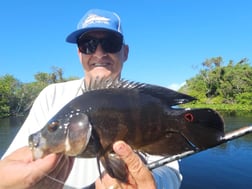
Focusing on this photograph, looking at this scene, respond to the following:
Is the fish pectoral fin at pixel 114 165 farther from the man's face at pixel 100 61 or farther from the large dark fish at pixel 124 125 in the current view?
the man's face at pixel 100 61

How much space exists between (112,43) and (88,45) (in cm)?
25

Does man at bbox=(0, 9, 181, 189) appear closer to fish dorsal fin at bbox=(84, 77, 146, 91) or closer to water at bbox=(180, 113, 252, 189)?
fish dorsal fin at bbox=(84, 77, 146, 91)

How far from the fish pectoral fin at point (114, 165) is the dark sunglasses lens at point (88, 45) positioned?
1579 millimetres

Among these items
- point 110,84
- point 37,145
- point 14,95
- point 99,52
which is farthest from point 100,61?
Result: point 14,95

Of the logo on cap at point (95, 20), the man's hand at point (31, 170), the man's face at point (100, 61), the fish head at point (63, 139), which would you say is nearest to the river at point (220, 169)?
the man's face at point (100, 61)

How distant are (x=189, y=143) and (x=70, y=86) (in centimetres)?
181

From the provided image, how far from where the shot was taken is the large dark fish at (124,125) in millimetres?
2088

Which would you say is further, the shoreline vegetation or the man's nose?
the shoreline vegetation

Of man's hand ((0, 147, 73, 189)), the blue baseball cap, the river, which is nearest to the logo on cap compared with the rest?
the blue baseball cap

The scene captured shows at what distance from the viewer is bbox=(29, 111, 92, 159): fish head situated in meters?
2.06

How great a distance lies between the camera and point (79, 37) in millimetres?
3506

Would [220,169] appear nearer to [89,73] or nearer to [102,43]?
[89,73]

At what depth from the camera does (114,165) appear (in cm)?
218

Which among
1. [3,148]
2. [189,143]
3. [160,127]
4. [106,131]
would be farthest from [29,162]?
[3,148]
